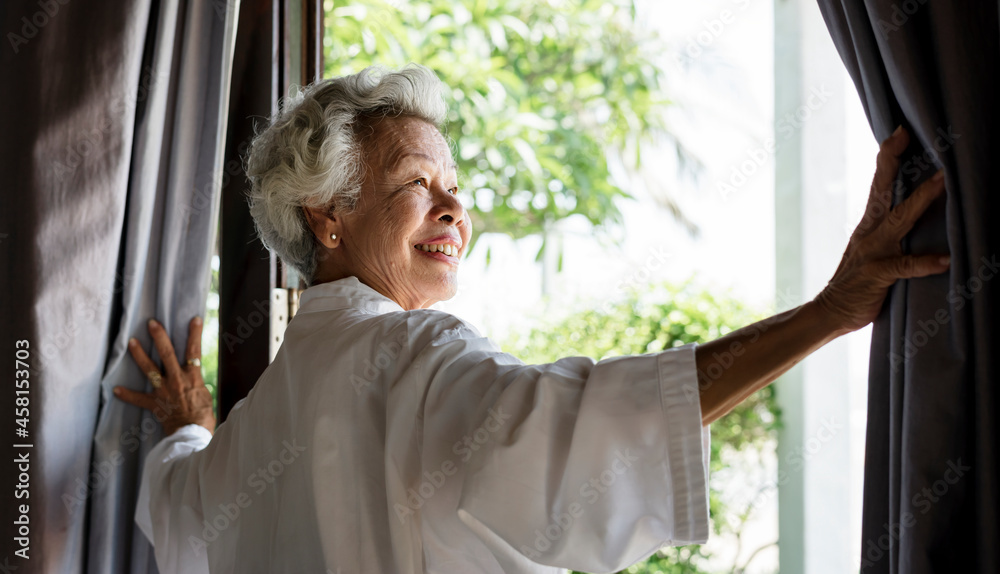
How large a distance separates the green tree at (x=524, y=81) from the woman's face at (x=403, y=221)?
192 cm

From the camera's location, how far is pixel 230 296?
1695 mm

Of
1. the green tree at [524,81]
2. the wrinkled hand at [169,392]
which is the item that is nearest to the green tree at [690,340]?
the green tree at [524,81]

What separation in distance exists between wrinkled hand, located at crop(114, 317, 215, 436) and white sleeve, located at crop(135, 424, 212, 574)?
0.05 metres

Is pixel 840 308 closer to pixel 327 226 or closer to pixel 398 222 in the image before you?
pixel 398 222

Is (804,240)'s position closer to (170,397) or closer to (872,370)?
(872,370)

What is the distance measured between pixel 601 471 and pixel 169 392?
111 centimetres

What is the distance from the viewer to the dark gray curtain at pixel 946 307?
85 cm

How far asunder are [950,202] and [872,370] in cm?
24

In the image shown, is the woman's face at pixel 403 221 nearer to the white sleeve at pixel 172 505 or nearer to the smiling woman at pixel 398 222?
the smiling woman at pixel 398 222

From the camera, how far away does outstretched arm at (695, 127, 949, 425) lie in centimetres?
82

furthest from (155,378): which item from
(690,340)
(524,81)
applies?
(524,81)

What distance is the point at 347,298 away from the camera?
120 cm

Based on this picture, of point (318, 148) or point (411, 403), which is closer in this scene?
point (411, 403)

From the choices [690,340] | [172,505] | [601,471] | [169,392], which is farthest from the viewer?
[690,340]
